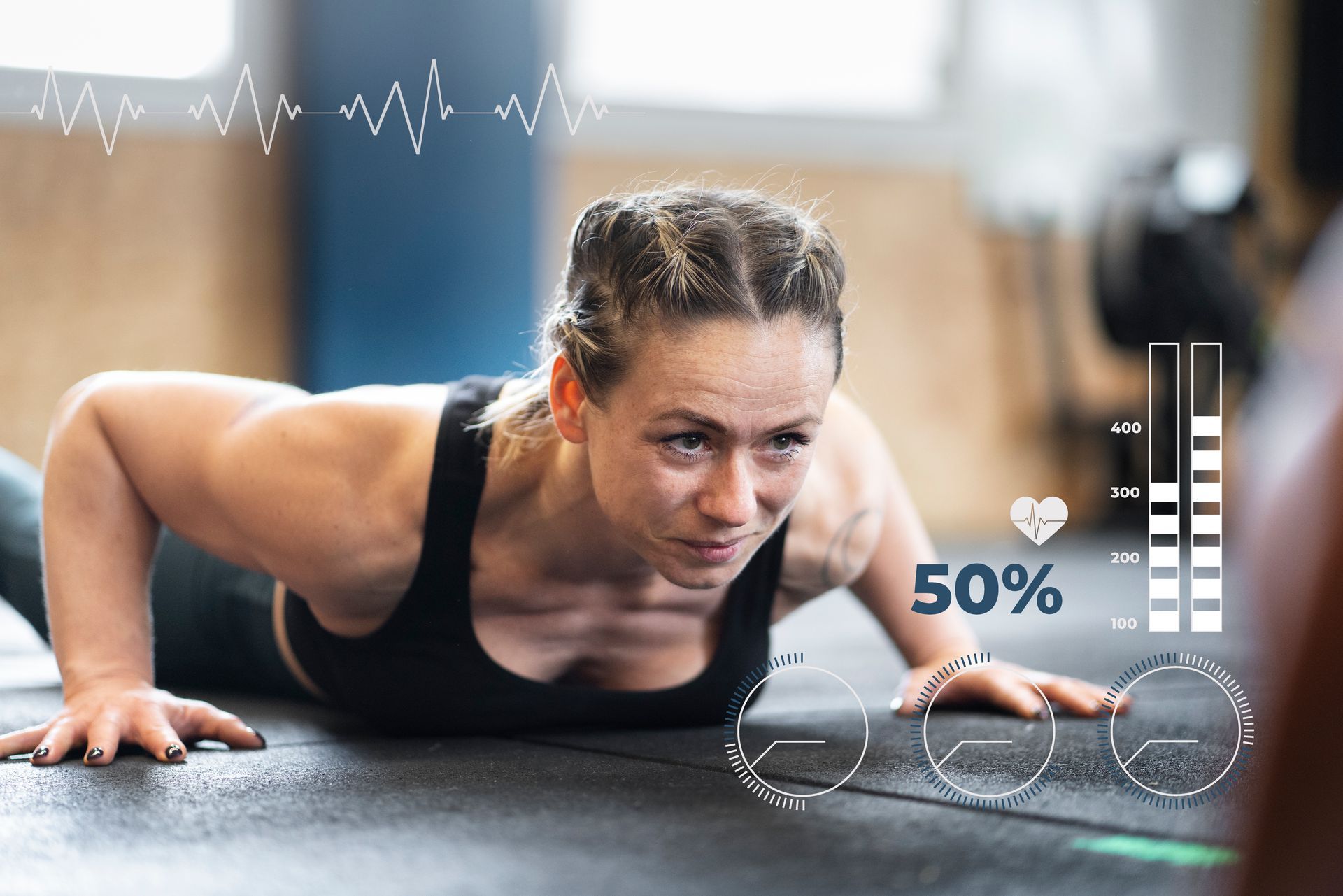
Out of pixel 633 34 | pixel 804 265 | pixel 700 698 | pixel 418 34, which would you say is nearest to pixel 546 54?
pixel 418 34

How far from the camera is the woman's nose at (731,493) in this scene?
34.2 inches

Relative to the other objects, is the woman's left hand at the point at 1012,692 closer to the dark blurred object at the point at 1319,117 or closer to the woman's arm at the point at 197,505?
the woman's arm at the point at 197,505

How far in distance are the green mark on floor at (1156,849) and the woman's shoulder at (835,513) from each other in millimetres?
425

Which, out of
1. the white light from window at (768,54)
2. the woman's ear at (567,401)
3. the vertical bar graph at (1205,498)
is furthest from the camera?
the white light from window at (768,54)

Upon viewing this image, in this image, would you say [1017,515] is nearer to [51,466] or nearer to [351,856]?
[351,856]

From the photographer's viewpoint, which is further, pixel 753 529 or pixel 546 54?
pixel 546 54

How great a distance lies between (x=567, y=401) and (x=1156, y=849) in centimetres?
49

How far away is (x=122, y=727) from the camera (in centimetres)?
105

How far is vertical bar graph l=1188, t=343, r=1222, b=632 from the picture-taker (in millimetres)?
829

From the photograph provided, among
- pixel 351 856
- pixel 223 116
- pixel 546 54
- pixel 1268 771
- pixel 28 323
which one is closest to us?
pixel 1268 771

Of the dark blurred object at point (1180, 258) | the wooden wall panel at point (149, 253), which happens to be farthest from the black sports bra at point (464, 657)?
the dark blurred object at point (1180, 258)

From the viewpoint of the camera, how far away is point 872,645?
1.95m

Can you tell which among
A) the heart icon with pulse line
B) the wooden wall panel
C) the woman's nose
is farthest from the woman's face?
the wooden wall panel

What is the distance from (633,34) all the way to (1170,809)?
1523mm
